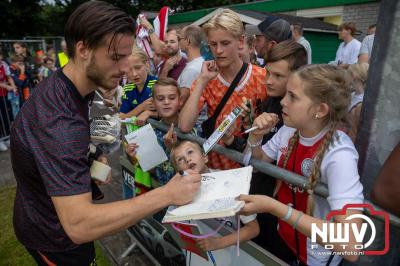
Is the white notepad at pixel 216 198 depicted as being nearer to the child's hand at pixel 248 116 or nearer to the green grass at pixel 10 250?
the child's hand at pixel 248 116

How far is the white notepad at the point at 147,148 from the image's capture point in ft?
8.02

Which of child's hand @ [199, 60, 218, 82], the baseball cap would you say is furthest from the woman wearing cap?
the baseball cap

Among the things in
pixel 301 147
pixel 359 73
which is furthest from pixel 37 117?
pixel 359 73

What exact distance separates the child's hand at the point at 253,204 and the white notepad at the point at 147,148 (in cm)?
128

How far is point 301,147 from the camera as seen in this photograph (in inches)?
65.2

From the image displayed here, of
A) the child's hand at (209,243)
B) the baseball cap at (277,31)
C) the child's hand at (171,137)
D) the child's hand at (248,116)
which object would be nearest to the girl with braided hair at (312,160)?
the child's hand at (248,116)

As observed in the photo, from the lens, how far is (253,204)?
4.42 feet

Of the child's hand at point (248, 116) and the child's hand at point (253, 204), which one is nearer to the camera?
the child's hand at point (253, 204)

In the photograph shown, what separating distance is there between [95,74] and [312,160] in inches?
46.6

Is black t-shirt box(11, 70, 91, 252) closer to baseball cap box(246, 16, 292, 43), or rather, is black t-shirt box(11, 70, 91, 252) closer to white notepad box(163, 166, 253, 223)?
white notepad box(163, 166, 253, 223)

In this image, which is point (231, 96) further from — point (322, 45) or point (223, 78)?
point (322, 45)

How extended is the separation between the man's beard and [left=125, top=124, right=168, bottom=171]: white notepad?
89cm

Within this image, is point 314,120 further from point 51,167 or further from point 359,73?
point 359,73

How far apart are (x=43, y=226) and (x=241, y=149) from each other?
4.09 feet
